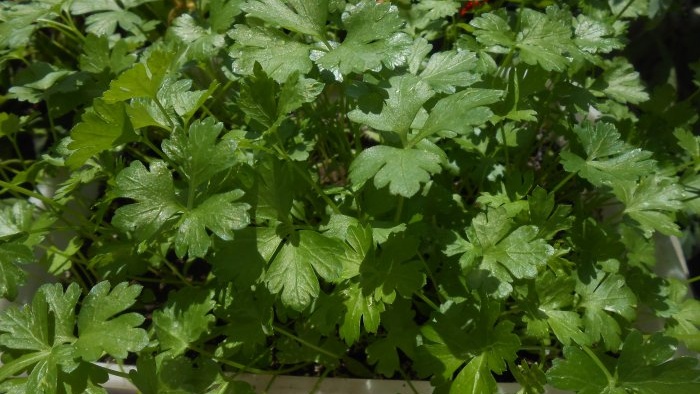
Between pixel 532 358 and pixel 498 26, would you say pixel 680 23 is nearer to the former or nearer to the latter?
pixel 498 26

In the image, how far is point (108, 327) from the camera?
80 centimetres

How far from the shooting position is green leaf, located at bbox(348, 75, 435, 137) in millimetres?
831

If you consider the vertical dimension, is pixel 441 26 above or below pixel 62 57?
above

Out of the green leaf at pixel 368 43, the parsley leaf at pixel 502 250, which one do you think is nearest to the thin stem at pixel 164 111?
the green leaf at pixel 368 43

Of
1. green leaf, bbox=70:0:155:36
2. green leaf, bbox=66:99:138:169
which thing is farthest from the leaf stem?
green leaf, bbox=70:0:155:36

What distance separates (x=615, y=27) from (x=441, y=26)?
0.34 metres

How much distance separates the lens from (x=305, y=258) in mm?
802

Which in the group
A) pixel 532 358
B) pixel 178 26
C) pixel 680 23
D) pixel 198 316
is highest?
pixel 178 26

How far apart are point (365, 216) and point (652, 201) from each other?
49cm

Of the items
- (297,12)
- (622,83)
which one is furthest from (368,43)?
(622,83)

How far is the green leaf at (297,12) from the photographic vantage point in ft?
2.85

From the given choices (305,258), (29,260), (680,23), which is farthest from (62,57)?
(680,23)

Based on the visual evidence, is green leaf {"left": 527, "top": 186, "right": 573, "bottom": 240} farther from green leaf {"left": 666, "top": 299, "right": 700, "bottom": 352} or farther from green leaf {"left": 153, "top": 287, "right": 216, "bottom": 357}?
green leaf {"left": 153, "top": 287, "right": 216, "bottom": 357}

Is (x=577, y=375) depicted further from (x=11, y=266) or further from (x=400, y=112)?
(x=11, y=266)
